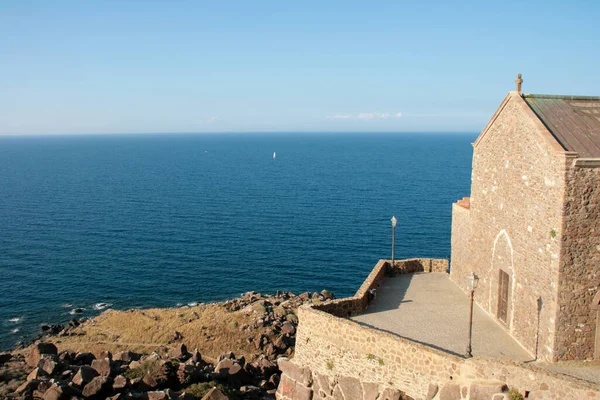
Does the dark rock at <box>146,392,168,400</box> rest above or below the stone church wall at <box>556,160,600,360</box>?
below

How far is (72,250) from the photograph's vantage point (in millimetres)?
61375

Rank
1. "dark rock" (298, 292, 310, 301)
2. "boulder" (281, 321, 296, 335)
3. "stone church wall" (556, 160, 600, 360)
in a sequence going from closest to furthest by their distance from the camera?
"stone church wall" (556, 160, 600, 360) → "boulder" (281, 321, 296, 335) → "dark rock" (298, 292, 310, 301)

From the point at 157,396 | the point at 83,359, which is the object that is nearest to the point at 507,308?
the point at 157,396

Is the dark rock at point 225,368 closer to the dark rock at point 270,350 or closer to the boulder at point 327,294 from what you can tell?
the dark rock at point 270,350

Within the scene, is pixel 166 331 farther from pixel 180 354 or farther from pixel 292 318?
pixel 180 354

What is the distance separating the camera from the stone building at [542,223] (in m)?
17.0

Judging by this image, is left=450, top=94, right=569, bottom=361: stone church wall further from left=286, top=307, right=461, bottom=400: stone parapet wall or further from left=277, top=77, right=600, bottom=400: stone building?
left=286, top=307, right=461, bottom=400: stone parapet wall

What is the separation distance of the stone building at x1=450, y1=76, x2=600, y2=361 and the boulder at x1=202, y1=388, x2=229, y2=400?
38.9 feet

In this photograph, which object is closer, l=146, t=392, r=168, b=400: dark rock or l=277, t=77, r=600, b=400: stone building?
l=277, t=77, r=600, b=400: stone building

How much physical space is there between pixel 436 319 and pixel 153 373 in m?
12.6

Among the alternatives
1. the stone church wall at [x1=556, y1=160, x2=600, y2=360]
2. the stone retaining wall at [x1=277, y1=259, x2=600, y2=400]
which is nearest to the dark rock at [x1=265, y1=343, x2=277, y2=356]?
the stone retaining wall at [x1=277, y1=259, x2=600, y2=400]

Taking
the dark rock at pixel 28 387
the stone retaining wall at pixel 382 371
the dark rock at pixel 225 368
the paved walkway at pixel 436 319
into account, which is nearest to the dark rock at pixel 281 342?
the dark rock at pixel 225 368

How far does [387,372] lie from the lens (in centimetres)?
1808

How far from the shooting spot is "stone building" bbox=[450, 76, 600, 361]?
16984 mm
